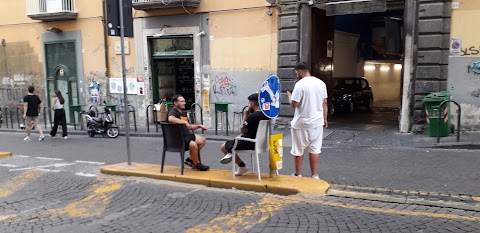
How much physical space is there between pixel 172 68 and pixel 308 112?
37.5 ft

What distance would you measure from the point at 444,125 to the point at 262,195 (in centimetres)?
640

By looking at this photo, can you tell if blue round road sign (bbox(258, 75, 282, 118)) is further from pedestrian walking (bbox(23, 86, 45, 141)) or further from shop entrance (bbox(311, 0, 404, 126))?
pedestrian walking (bbox(23, 86, 45, 141))

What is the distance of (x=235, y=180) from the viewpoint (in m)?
6.46

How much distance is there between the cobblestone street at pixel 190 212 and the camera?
470 centimetres

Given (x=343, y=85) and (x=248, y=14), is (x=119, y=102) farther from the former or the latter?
(x=343, y=85)

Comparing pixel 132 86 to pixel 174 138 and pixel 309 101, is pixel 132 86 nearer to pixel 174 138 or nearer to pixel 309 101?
pixel 174 138

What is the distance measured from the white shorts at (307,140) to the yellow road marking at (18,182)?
463 centimetres

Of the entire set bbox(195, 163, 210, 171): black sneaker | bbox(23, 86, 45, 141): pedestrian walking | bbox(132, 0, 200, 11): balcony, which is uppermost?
bbox(132, 0, 200, 11): balcony

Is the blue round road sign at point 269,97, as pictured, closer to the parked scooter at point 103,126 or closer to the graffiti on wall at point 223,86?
the graffiti on wall at point 223,86

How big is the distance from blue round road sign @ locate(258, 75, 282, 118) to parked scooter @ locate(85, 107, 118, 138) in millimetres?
8959

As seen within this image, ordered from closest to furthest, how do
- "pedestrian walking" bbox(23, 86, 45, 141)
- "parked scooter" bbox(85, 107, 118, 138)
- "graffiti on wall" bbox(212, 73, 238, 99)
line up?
"pedestrian walking" bbox(23, 86, 45, 141)
"parked scooter" bbox(85, 107, 118, 138)
"graffiti on wall" bbox(212, 73, 238, 99)

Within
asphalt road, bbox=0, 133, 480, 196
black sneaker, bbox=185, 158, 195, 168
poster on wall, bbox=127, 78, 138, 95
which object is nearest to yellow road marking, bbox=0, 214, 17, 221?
black sneaker, bbox=185, 158, 195, 168

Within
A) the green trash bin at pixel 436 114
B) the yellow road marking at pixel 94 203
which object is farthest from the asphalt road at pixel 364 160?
the yellow road marking at pixel 94 203

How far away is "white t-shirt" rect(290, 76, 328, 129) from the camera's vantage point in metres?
6.33
